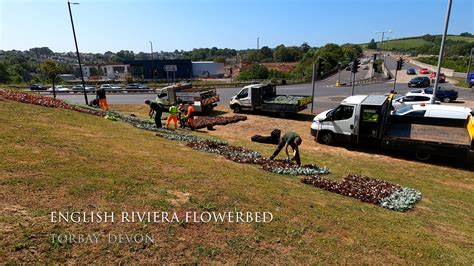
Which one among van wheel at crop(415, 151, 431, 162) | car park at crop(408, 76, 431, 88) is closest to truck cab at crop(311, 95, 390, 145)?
van wheel at crop(415, 151, 431, 162)

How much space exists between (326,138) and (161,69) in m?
90.4

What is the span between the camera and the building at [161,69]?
97.9 m

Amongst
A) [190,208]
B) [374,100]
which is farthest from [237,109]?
[190,208]

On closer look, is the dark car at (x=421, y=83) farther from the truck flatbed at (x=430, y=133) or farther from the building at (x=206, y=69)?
the building at (x=206, y=69)

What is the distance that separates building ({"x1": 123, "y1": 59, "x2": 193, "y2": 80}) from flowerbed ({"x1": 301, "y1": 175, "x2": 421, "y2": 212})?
305ft

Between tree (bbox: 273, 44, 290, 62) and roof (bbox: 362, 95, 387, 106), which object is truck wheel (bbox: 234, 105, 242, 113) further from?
tree (bbox: 273, 44, 290, 62)

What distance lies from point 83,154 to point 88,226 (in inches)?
134

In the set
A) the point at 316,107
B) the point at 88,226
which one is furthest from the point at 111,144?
the point at 316,107

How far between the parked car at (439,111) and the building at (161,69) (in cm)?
8877

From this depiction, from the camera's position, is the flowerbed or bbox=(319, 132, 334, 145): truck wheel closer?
the flowerbed

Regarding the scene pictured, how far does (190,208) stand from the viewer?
219 inches

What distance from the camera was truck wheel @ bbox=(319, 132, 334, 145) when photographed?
15.1 meters

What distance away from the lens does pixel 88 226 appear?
4.55 m

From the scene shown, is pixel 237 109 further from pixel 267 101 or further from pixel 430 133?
pixel 430 133
